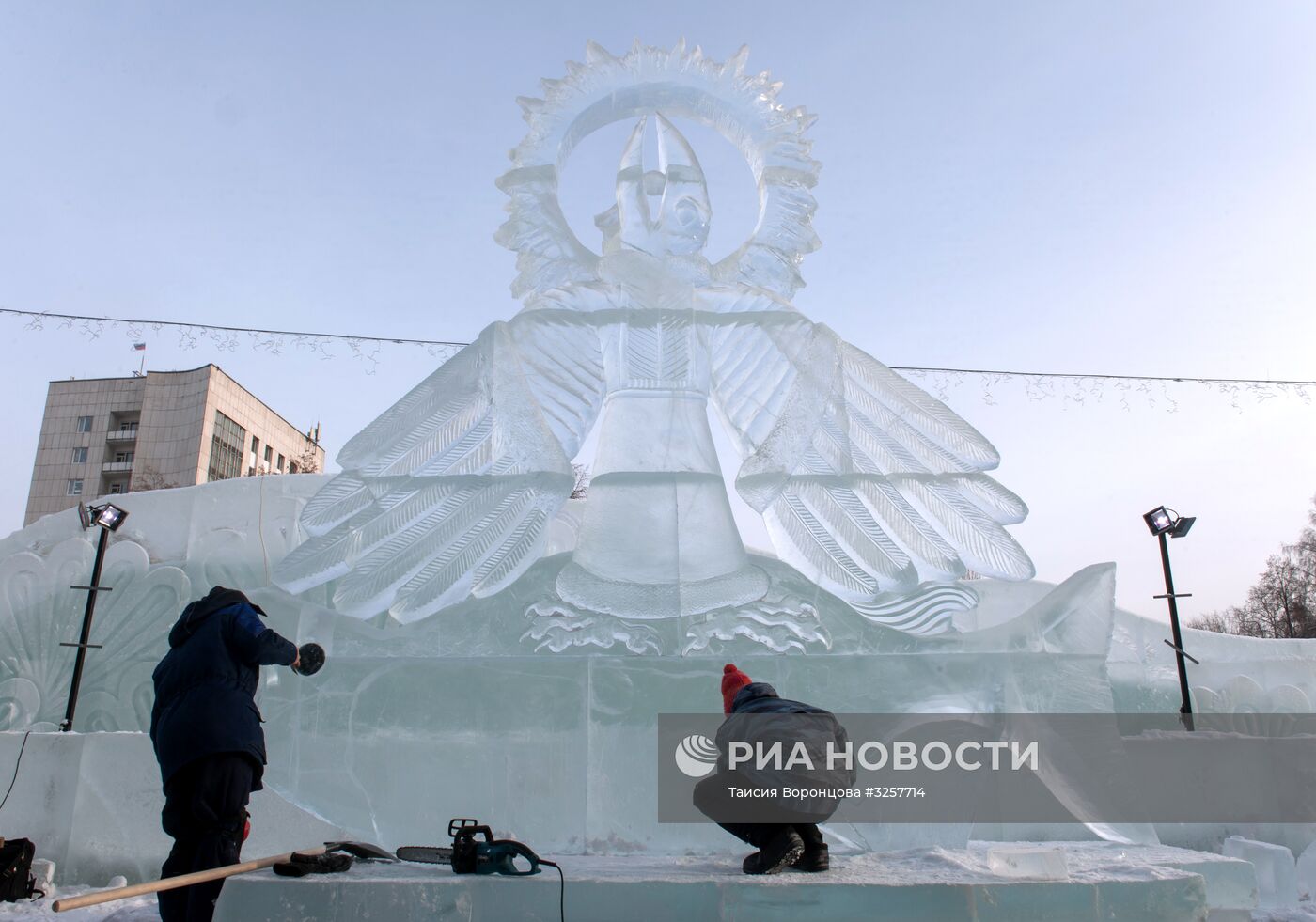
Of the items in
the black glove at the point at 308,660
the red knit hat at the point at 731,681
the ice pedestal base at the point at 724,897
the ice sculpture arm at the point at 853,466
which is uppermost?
the ice sculpture arm at the point at 853,466

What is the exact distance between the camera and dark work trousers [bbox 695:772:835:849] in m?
2.72

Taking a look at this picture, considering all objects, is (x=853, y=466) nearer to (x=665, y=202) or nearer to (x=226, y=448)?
(x=665, y=202)

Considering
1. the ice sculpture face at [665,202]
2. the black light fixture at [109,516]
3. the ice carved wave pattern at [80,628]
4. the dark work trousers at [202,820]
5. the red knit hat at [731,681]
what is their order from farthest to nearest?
the black light fixture at [109,516] → the ice carved wave pattern at [80,628] → the ice sculpture face at [665,202] → the red knit hat at [731,681] → the dark work trousers at [202,820]

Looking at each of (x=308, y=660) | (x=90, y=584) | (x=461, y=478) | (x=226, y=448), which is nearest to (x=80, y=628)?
(x=90, y=584)

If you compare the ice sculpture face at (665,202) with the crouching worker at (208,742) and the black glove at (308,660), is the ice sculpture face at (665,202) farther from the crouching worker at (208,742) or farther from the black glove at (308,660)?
the crouching worker at (208,742)

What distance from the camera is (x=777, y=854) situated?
2666 millimetres

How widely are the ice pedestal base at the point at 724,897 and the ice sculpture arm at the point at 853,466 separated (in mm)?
2392

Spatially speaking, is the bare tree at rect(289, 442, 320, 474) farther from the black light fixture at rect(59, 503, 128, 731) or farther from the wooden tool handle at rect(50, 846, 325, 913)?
the wooden tool handle at rect(50, 846, 325, 913)

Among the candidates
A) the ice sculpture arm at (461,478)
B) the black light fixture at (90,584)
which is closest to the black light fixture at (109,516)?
the black light fixture at (90,584)

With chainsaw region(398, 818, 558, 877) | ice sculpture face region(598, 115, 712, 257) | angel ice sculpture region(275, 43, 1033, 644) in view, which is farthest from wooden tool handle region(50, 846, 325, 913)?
ice sculpture face region(598, 115, 712, 257)

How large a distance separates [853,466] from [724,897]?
10.6 feet

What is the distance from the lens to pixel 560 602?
15.8 feet

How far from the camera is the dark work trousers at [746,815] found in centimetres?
272

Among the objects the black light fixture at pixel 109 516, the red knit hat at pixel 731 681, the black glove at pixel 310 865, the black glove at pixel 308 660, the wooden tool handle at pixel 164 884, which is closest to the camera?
the wooden tool handle at pixel 164 884
